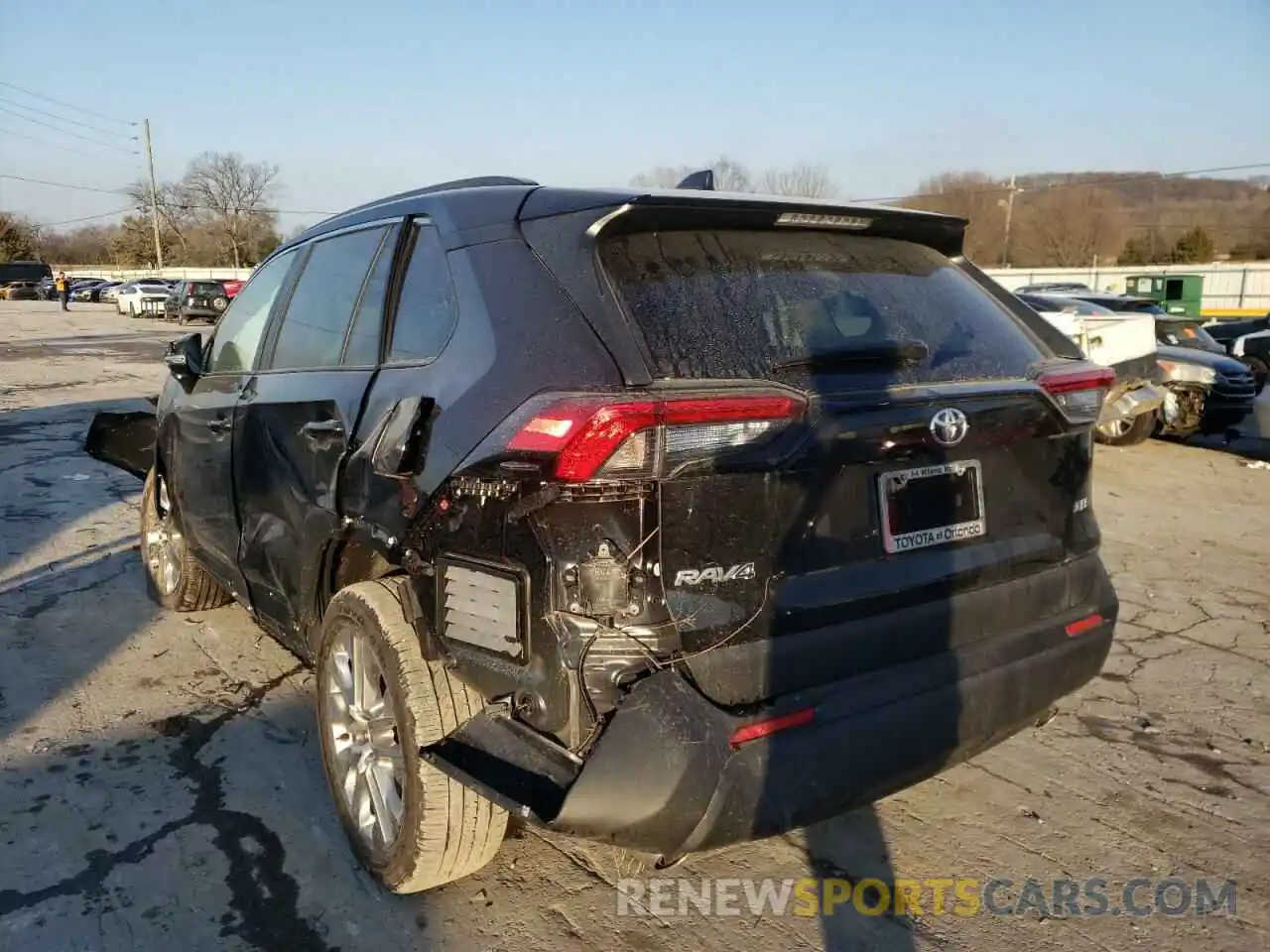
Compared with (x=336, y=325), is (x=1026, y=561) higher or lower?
lower

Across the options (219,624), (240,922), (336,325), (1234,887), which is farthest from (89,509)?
(1234,887)

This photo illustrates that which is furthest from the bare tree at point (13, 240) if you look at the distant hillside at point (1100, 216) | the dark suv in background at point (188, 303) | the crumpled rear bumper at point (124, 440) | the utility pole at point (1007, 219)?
the crumpled rear bumper at point (124, 440)

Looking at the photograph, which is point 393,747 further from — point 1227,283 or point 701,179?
point 1227,283

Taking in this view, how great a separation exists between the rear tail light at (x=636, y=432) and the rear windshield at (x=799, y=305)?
5.9 inches

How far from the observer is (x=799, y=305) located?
2.43 meters

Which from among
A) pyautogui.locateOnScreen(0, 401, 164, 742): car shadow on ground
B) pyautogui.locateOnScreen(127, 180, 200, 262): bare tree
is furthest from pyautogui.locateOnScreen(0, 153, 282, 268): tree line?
pyautogui.locateOnScreen(0, 401, 164, 742): car shadow on ground

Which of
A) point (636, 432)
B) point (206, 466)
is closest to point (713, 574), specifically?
point (636, 432)

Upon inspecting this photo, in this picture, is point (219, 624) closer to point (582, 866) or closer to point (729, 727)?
point (582, 866)

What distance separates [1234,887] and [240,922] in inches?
109

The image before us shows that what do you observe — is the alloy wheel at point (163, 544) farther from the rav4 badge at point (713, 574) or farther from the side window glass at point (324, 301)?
the rav4 badge at point (713, 574)

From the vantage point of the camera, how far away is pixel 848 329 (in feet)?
8.00

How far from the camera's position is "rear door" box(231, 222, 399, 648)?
9.55ft

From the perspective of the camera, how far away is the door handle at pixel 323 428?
287 centimetres

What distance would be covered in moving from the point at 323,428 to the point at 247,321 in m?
1.38
